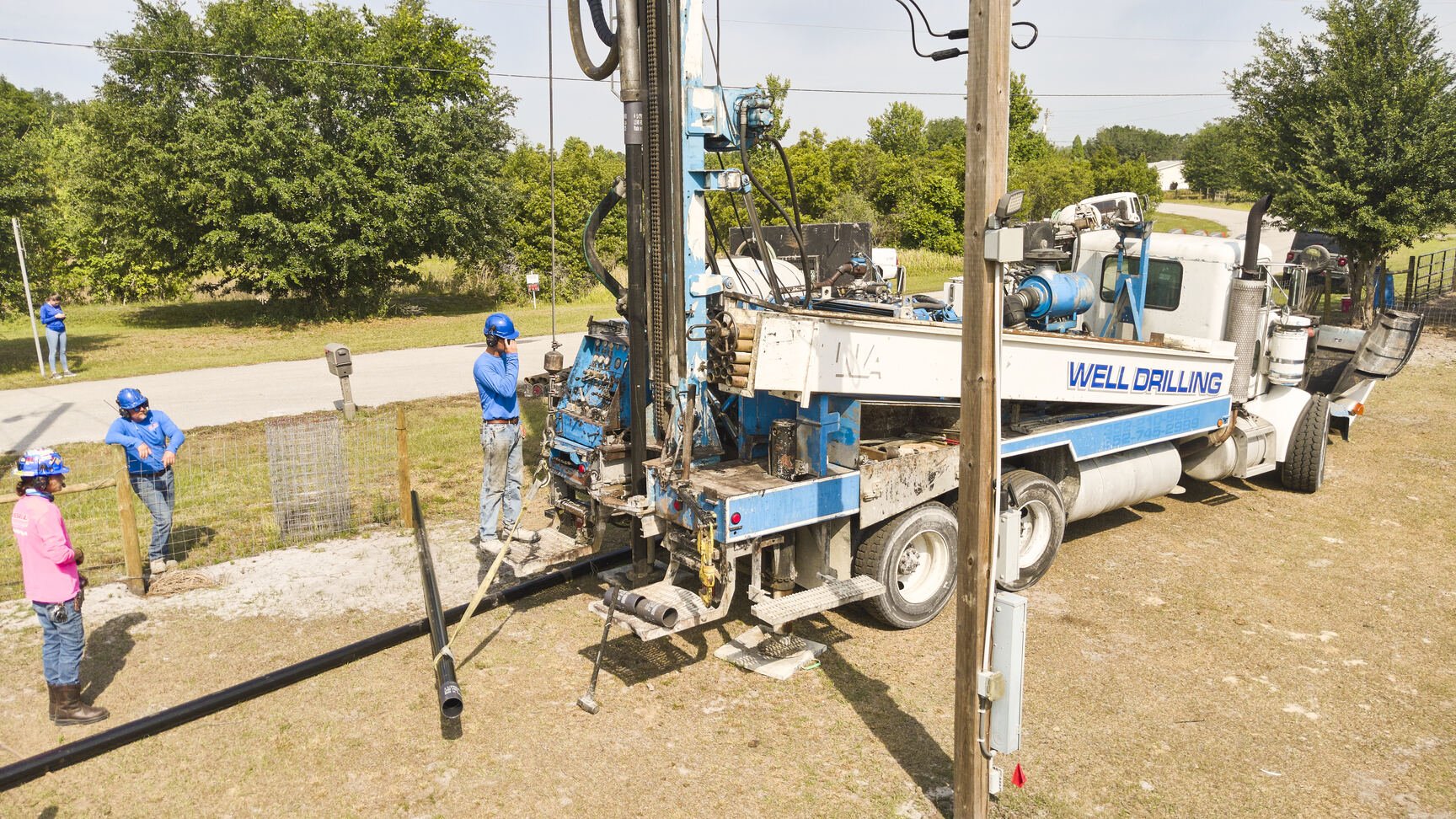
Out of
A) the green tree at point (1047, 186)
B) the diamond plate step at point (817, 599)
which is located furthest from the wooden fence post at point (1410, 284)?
the diamond plate step at point (817, 599)

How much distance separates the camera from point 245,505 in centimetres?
1018

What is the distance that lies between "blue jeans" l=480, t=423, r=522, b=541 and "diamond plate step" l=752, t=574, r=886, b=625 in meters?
2.99

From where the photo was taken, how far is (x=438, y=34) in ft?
96.5

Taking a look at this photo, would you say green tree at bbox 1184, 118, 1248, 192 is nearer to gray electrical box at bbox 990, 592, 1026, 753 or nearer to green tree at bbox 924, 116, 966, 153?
green tree at bbox 924, 116, 966, 153

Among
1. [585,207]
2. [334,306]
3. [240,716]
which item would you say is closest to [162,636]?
[240,716]

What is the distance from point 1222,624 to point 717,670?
3.87 m

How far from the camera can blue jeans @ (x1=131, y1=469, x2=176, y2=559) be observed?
825 cm

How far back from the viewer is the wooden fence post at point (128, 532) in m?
7.90

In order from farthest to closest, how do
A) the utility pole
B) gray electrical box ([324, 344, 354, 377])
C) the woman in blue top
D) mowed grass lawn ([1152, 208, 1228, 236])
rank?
1. mowed grass lawn ([1152, 208, 1228, 236])
2. the woman in blue top
3. gray electrical box ([324, 344, 354, 377])
4. the utility pole

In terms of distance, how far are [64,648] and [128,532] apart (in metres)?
2.14

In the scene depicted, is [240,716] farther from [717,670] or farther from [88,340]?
[88,340]

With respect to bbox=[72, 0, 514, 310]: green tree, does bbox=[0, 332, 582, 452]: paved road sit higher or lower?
lower

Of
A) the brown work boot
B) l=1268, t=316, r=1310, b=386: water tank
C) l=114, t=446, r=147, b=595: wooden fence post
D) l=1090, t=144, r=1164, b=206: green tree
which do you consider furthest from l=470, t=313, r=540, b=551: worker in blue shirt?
l=1090, t=144, r=1164, b=206: green tree

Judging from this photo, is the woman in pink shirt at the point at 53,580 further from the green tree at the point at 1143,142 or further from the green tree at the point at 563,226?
the green tree at the point at 1143,142
